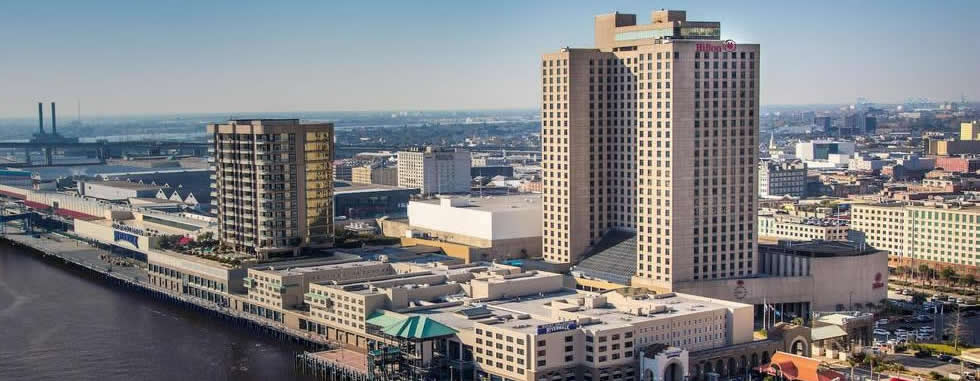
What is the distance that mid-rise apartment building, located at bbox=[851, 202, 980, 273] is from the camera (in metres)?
100

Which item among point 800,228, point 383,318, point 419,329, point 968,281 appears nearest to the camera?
point 419,329

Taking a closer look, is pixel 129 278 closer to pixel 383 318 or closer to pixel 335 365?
pixel 383 318

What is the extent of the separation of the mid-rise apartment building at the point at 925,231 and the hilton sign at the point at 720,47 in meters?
31.8

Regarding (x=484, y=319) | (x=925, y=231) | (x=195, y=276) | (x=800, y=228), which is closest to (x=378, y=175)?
(x=800, y=228)

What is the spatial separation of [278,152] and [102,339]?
74.4 feet

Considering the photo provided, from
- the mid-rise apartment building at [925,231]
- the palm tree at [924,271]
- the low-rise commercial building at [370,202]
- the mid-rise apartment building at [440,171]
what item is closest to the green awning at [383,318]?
the palm tree at [924,271]

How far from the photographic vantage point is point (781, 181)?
15988 centimetres

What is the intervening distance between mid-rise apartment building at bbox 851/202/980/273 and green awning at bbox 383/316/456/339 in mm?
52493

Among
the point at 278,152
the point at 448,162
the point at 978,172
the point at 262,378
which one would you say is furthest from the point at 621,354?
the point at 978,172

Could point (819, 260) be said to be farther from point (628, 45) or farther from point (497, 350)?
point (497, 350)

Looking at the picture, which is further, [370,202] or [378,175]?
[378,175]

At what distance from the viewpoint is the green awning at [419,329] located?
64.7 m

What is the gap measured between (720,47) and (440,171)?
9022 centimetres

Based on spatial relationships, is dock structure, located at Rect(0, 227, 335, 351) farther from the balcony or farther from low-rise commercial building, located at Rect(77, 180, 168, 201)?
low-rise commercial building, located at Rect(77, 180, 168, 201)
